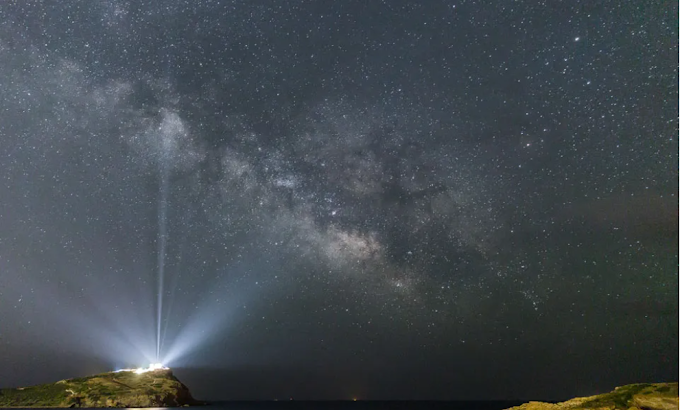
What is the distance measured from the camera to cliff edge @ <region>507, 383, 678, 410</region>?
80.8 meters

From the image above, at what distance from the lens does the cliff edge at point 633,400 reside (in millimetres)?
80812

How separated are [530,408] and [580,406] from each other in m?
10.9

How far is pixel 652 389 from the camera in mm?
86875

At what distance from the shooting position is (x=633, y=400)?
3430 inches

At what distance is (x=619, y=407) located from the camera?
86.0 m

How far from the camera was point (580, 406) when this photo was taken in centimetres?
9394

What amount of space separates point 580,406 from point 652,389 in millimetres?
13821

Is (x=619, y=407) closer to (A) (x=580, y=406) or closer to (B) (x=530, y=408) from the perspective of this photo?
(A) (x=580, y=406)

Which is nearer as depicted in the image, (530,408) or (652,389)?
(652,389)

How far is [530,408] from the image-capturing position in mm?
92750

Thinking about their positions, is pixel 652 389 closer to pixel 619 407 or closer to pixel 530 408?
pixel 619 407

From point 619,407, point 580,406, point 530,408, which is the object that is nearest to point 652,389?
point 619,407

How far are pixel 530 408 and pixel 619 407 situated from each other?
15.9 metres

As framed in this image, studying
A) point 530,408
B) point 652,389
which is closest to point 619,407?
point 652,389
